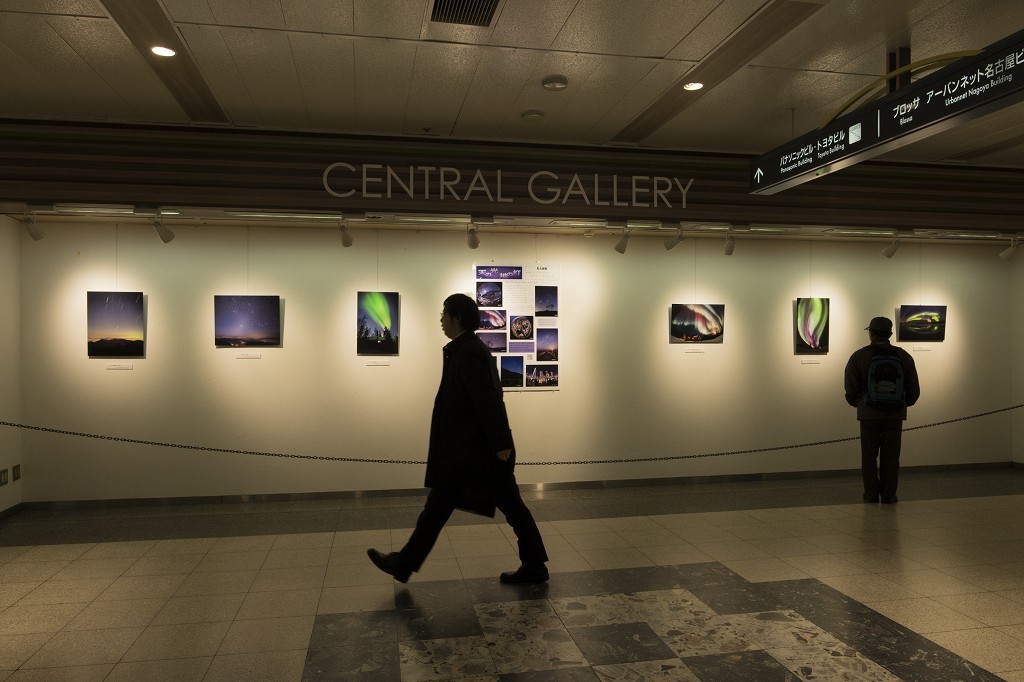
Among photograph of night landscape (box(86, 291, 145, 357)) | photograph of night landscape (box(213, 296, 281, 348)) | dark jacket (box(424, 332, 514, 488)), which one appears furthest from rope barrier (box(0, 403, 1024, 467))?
dark jacket (box(424, 332, 514, 488))

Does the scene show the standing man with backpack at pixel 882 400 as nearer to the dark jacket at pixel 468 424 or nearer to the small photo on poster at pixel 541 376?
the small photo on poster at pixel 541 376

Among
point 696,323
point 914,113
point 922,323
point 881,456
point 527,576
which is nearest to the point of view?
point 914,113

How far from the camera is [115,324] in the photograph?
24.0 feet

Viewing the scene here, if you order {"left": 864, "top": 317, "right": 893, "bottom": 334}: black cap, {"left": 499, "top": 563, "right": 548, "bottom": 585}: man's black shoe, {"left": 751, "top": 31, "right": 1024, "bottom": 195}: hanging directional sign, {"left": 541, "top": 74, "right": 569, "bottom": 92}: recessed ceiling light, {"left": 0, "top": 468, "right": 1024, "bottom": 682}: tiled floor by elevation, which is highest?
{"left": 541, "top": 74, "right": 569, "bottom": 92}: recessed ceiling light

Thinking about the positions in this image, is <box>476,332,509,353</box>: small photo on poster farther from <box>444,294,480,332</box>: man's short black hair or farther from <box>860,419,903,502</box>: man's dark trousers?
<box>860,419,903,502</box>: man's dark trousers

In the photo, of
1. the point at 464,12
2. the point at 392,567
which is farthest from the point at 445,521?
the point at 464,12

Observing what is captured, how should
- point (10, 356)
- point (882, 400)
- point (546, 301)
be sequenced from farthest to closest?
point (546, 301) < point (882, 400) < point (10, 356)

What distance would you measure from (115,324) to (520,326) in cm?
411

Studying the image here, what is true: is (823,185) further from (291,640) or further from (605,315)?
(291,640)

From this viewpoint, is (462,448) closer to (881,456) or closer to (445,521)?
(445,521)

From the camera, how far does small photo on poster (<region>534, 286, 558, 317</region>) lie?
317 inches

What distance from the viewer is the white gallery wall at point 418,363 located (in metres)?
7.30

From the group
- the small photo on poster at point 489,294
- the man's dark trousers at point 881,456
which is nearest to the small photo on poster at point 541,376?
the small photo on poster at point 489,294

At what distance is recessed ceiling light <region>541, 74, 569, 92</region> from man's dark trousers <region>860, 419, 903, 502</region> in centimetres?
452
